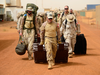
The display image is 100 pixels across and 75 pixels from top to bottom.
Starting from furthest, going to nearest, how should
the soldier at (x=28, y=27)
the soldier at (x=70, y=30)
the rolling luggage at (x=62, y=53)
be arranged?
the soldier at (x=70, y=30) → the soldier at (x=28, y=27) → the rolling luggage at (x=62, y=53)

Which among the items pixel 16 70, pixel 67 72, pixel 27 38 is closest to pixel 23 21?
pixel 27 38

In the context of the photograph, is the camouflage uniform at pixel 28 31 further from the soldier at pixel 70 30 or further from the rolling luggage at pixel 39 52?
the soldier at pixel 70 30

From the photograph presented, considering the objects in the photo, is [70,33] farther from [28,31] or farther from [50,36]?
[50,36]

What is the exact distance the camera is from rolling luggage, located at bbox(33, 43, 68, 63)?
8.81 m

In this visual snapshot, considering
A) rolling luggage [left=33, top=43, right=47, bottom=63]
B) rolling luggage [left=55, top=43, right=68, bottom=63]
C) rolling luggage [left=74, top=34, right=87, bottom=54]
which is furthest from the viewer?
rolling luggage [left=74, top=34, right=87, bottom=54]

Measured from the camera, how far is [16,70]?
314 inches

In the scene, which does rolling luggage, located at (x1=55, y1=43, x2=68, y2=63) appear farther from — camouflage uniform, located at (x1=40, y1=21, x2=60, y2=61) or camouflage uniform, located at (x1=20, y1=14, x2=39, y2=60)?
camouflage uniform, located at (x1=20, y1=14, x2=39, y2=60)

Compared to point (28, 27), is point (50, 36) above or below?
below

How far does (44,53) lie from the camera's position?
349 inches

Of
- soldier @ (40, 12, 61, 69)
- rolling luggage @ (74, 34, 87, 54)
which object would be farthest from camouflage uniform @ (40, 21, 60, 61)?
rolling luggage @ (74, 34, 87, 54)

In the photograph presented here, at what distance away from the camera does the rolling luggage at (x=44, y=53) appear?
881 centimetres

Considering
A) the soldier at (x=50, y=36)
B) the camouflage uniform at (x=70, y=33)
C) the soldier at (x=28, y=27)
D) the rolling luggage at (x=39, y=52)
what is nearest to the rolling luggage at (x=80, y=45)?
the camouflage uniform at (x=70, y=33)

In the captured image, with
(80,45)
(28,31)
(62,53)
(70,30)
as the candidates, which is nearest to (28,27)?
(28,31)

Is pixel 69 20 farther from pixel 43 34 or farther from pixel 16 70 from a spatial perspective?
pixel 16 70
